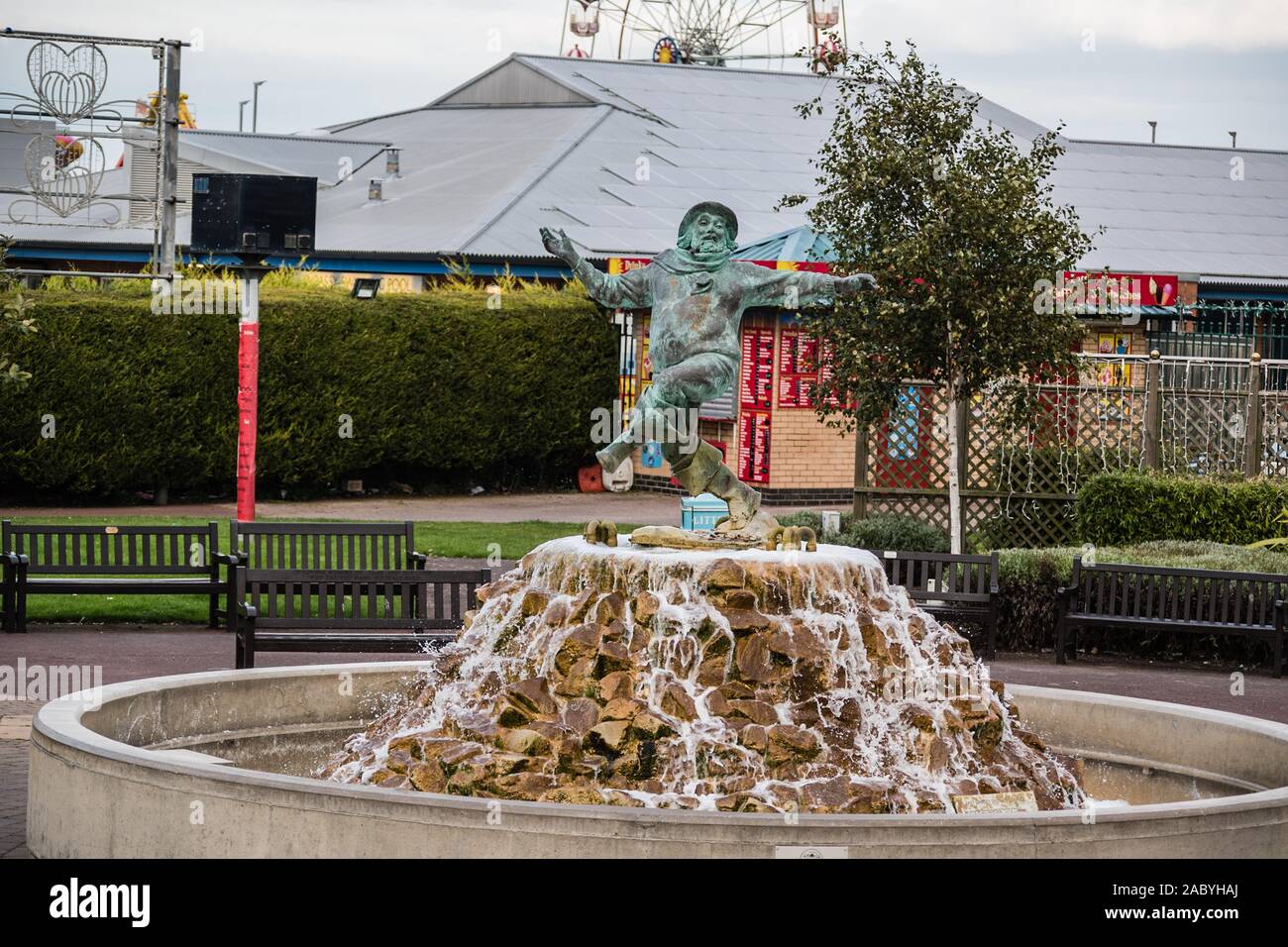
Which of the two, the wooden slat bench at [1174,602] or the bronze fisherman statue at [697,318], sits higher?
the bronze fisherman statue at [697,318]

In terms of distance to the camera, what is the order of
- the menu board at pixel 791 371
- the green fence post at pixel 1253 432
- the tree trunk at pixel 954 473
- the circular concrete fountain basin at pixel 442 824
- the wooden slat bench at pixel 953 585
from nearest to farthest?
the circular concrete fountain basin at pixel 442 824, the wooden slat bench at pixel 953 585, the tree trunk at pixel 954 473, the green fence post at pixel 1253 432, the menu board at pixel 791 371

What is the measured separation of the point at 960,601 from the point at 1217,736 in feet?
17.9

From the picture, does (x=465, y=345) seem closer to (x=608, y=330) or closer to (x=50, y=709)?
(x=608, y=330)

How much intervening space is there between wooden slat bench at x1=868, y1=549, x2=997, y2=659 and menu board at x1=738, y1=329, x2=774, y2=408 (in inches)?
423

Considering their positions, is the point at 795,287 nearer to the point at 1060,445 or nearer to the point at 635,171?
the point at 1060,445

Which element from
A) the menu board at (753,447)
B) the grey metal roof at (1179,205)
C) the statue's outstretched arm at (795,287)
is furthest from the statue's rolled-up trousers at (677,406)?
the grey metal roof at (1179,205)

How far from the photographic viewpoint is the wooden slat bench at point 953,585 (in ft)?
46.0

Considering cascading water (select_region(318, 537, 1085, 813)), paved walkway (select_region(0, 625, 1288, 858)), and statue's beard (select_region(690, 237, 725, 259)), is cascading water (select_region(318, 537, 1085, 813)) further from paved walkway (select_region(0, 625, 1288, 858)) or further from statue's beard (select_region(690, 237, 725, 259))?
paved walkway (select_region(0, 625, 1288, 858))

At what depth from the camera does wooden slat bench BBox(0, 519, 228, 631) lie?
14281 mm

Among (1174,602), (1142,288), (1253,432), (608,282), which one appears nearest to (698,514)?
(608,282)

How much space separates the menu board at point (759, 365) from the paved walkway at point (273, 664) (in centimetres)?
1117

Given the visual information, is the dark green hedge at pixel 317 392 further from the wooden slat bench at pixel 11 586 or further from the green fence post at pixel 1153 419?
the green fence post at pixel 1153 419

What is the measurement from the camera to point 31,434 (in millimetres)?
22516

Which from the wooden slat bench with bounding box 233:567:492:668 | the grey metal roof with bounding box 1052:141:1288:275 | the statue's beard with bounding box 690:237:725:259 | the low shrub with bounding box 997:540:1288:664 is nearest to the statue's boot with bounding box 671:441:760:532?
the statue's beard with bounding box 690:237:725:259
